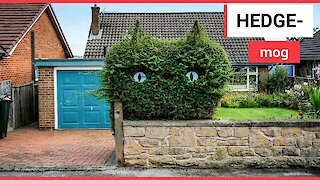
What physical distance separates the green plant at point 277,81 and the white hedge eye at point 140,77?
1722 centimetres

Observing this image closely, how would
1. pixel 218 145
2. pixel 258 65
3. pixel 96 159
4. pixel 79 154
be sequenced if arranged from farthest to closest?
pixel 258 65 < pixel 79 154 < pixel 96 159 < pixel 218 145

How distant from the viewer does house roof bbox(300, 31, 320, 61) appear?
3338 centimetres

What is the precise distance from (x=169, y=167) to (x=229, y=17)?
12.2 ft

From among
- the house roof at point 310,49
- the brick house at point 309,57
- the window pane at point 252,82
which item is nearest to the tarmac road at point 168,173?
the window pane at point 252,82

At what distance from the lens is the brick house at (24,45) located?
687 inches

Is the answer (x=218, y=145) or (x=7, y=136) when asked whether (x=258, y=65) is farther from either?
(x=218, y=145)

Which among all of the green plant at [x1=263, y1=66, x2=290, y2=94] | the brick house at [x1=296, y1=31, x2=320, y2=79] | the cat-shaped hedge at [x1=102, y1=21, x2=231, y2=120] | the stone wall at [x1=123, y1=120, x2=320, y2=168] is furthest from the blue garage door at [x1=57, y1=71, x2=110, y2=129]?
the brick house at [x1=296, y1=31, x2=320, y2=79]

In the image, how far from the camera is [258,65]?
89.5ft

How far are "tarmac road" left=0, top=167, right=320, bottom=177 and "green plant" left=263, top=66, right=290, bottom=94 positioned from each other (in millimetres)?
16847

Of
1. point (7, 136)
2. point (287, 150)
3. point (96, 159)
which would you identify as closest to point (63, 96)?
point (7, 136)

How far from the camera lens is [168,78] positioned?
941cm

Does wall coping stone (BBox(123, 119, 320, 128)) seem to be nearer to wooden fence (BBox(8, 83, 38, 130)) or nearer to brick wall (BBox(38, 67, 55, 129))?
brick wall (BBox(38, 67, 55, 129))

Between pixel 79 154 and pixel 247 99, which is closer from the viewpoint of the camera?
pixel 79 154

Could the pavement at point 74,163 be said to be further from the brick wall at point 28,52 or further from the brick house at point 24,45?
the brick wall at point 28,52
